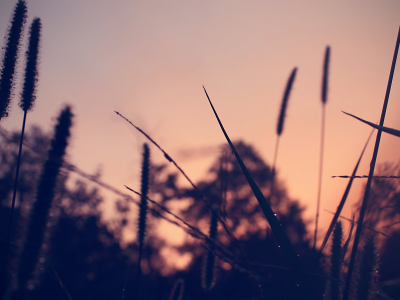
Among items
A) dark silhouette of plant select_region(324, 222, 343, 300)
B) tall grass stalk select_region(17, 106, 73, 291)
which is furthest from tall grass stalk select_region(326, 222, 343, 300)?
tall grass stalk select_region(17, 106, 73, 291)

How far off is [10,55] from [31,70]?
124 mm

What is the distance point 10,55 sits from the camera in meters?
1.69

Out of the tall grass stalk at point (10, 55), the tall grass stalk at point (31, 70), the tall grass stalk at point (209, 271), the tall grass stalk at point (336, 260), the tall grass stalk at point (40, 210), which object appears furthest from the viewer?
the tall grass stalk at point (209, 271)

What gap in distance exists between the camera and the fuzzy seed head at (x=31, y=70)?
1.75m

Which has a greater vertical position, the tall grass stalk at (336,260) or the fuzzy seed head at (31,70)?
the fuzzy seed head at (31,70)

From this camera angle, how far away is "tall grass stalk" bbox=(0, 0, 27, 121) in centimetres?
162

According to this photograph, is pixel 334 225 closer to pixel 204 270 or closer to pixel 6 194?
pixel 204 270

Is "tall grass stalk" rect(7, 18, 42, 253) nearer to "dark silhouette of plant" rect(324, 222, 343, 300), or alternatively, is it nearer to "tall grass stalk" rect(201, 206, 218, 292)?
"tall grass stalk" rect(201, 206, 218, 292)

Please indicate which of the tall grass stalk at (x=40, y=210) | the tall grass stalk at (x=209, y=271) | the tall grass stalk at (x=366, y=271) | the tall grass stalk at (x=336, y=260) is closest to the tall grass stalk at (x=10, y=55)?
the tall grass stalk at (x=40, y=210)

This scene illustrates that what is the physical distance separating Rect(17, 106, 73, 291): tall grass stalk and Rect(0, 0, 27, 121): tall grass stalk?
65 cm

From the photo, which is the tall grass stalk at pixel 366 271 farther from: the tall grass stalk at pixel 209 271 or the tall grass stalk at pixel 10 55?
the tall grass stalk at pixel 10 55

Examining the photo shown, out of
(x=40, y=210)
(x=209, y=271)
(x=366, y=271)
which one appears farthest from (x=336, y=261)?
(x=40, y=210)

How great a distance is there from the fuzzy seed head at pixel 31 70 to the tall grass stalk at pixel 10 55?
0.19ft

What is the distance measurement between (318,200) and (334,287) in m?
1.15
